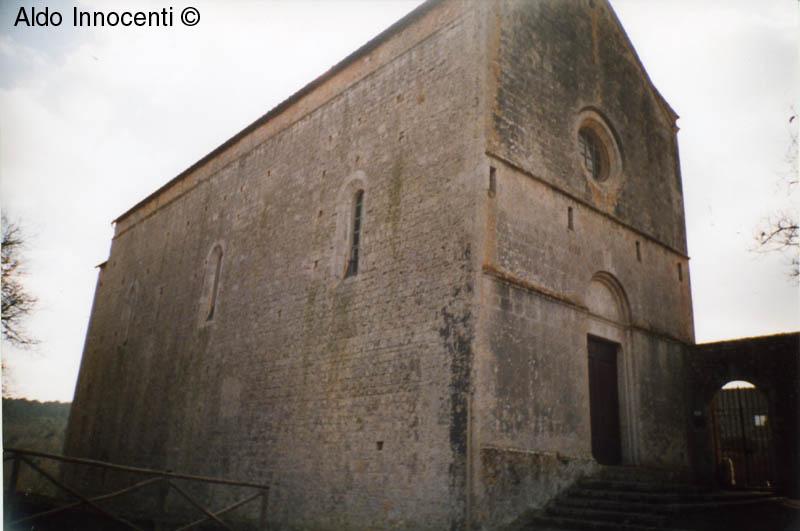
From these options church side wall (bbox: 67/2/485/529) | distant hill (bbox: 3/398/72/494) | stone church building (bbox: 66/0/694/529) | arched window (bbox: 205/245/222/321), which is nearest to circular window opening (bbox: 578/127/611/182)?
stone church building (bbox: 66/0/694/529)

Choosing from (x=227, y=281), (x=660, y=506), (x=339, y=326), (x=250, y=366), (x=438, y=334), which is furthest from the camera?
(x=227, y=281)

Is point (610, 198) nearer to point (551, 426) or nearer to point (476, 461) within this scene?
point (551, 426)

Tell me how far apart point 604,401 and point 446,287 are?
14.7 feet

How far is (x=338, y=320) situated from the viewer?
11602mm

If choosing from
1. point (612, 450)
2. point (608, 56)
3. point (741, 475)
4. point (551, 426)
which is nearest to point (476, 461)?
point (551, 426)

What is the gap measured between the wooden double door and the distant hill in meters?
26.1

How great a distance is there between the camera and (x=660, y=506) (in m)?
8.16

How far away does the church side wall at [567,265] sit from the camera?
9.15 metres

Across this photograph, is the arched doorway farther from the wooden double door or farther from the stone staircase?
the stone staircase

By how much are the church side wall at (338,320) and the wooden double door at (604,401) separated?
3720 mm

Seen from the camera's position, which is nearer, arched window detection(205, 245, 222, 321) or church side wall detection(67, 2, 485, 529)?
church side wall detection(67, 2, 485, 529)

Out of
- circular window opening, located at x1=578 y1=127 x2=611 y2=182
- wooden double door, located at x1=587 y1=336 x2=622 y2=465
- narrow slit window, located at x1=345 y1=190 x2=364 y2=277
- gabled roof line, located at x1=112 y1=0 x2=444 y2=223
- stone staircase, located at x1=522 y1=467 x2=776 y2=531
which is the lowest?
stone staircase, located at x1=522 y1=467 x2=776 y2=531

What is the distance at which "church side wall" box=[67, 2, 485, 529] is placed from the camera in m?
9.42

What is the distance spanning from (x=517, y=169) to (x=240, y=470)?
8353 millimetres
